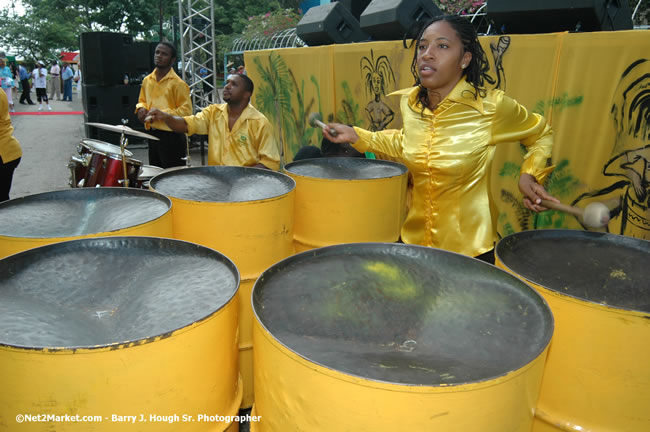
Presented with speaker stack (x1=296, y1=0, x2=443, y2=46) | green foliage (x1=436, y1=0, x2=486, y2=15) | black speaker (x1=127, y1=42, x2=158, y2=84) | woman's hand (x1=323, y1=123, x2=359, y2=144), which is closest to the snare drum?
woman's hand (x1=323, y1=123, x2=359, y2=144)

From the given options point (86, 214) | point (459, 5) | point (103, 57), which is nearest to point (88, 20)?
point (103, 57)

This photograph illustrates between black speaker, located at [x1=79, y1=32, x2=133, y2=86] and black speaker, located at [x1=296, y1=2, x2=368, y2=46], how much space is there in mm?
3441

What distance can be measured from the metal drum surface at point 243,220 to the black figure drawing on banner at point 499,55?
4.01ft

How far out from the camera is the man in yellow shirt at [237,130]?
2.24 m

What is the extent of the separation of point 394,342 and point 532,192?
700 mm

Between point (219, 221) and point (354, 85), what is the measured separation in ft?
7.16

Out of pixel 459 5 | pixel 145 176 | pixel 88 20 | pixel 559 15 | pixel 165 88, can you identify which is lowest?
pixel 145 176

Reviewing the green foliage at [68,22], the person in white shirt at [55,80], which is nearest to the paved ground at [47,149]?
the person in white shirt at [55,80]

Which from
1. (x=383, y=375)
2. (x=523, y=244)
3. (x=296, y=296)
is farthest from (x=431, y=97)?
(x=383, y=375)

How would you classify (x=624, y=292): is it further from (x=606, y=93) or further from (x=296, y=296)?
(x=606, y=93)

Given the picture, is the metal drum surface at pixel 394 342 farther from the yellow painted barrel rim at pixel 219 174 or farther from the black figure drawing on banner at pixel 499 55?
the black figure drawing on banner at pixel 499 55

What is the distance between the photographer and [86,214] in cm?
131

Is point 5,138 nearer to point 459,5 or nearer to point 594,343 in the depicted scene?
point 594,343

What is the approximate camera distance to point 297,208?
5.23 feet
